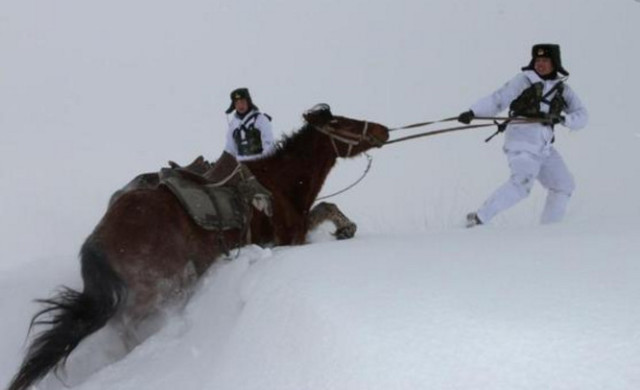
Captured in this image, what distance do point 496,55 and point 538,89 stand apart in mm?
17312

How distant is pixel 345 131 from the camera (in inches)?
255

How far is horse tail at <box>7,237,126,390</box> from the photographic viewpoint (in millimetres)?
4234

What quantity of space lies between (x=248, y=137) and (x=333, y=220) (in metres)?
2.20

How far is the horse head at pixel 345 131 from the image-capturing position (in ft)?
21.1

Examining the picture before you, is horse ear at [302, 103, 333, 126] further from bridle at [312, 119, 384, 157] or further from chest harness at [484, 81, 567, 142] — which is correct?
chest harness at [484, 81, 567, 142]

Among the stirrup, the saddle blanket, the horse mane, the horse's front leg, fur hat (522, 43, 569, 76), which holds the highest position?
fur hat (522, 43, 569, 76)

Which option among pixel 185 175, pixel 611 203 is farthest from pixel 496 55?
pixel 185 175

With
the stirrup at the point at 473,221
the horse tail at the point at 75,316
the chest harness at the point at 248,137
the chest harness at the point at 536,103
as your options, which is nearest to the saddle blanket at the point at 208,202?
the horse tail at the point at 75,316

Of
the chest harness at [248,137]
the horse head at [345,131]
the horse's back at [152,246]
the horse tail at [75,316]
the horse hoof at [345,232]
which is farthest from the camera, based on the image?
the chest harness at [248,137]

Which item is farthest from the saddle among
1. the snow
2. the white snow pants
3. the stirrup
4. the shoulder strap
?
the shoulder strap

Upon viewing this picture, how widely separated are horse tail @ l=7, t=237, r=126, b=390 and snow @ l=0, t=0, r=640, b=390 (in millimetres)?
254

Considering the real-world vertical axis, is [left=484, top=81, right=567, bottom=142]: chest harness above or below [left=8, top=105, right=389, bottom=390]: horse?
above

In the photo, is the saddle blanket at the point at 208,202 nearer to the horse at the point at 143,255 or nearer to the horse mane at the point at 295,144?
the horse at the point at 143,255

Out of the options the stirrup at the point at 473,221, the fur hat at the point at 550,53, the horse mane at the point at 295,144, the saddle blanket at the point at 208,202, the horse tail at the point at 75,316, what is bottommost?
the horse tail at the point at 75,316
